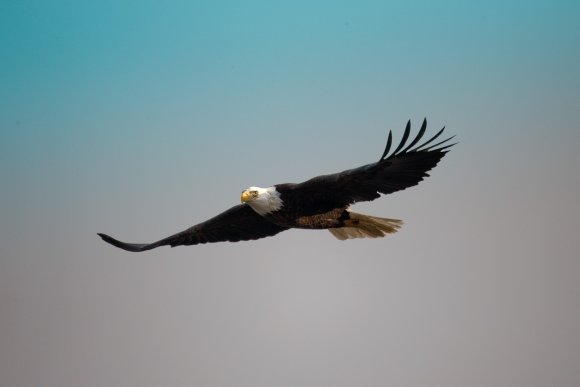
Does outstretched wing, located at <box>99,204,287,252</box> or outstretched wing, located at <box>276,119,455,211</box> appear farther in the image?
outstretched wing, located at <box>99,204,287,252</box>

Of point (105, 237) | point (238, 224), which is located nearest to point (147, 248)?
point (105, 237)

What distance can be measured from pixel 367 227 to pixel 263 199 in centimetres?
99

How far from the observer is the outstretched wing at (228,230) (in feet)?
16.7

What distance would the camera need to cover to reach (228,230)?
5.30m

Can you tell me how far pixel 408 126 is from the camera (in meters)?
3.72

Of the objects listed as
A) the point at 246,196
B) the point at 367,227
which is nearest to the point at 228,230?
the point at 246,196

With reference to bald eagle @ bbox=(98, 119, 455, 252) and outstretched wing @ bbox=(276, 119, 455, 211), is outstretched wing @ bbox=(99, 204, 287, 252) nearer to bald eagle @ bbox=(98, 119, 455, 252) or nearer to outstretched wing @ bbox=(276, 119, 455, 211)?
bald eagle @ bbox=(98, 119, 455, 252)

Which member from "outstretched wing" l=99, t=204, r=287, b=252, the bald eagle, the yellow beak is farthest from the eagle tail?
the yellow beak

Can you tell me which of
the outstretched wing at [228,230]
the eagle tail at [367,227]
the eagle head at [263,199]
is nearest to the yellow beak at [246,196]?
the eagle head at [263,199]

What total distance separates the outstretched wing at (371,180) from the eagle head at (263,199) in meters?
0.05

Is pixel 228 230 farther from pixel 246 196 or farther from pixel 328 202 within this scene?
pixel 328 202

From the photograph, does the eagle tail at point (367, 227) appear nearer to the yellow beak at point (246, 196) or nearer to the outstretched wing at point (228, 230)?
the outstretched wing at point (228, 230)

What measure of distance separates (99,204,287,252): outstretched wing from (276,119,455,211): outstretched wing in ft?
2.75

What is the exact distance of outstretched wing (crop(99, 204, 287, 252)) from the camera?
16.7ft
